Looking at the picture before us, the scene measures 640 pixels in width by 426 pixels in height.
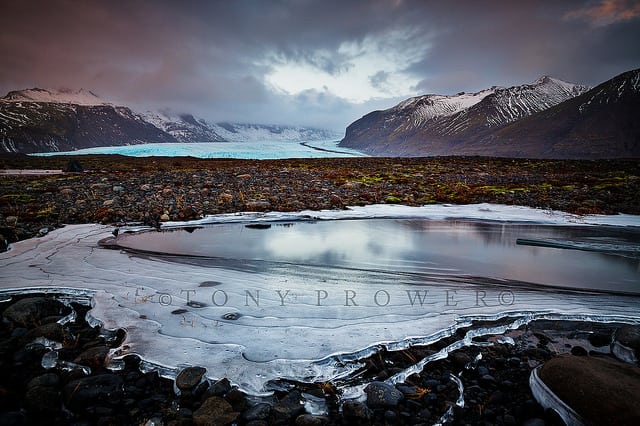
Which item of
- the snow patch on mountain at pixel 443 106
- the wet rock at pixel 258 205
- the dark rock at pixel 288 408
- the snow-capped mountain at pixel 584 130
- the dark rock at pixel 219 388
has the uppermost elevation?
the snow patch on mountain at pixel 443 106

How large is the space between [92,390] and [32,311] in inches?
66.7

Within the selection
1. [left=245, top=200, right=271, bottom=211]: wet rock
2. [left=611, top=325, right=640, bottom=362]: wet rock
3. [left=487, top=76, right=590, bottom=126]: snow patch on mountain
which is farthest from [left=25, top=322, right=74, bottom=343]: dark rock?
[left=487, top=76, right=590, bottom=126]: snow patch on mountain

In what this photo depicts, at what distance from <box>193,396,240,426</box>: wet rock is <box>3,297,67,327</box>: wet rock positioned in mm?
2265

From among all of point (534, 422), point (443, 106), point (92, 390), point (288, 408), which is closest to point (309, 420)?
point (288, 408)

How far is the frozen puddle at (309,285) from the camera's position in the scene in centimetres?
294

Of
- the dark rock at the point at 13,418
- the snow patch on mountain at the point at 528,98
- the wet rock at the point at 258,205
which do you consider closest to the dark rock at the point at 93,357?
the dark rock at the point at 13,418

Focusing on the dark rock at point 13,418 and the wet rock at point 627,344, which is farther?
the wet rock at point 627,344

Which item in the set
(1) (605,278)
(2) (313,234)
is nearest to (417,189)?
(2) (313,234)

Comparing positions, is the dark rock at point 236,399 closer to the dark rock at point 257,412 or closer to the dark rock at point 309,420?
the dark rock at point 257,412

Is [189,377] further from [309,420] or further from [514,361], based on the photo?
[514,361]

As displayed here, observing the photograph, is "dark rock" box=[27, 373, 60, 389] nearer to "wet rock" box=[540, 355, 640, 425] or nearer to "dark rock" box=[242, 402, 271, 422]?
"dark rock" box=[242, 402, 271, 422]

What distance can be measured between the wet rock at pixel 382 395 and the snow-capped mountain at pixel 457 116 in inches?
5892

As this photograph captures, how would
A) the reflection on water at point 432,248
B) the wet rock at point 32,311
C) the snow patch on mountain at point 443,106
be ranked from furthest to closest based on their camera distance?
the snow patch on mountain at point 443,106 < the reflection on water at point 432,248 < the wet rock at point 32,311

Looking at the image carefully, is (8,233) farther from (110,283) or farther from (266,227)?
(266,227)
